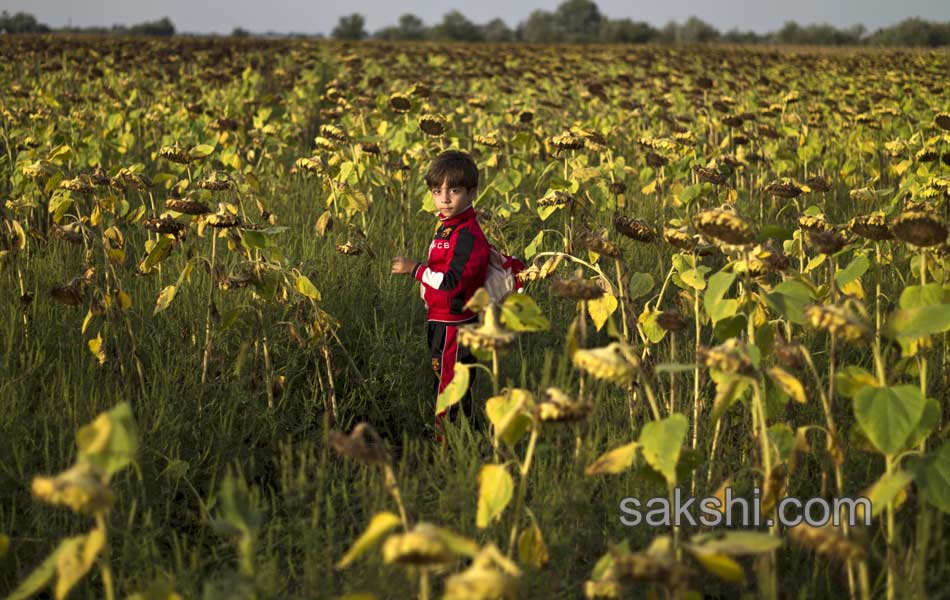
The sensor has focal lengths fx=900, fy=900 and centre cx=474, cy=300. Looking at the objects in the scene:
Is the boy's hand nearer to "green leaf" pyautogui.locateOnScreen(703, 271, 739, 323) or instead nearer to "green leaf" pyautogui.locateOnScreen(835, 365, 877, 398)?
"green leaf" pyautogui.locateOnScreen(703, 271, 739, 323)

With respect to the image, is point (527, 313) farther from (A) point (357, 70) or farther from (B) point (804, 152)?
(A) point (357, 70)

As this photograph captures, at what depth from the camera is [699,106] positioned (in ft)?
24.9

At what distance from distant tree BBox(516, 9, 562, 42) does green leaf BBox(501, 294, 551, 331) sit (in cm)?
4549

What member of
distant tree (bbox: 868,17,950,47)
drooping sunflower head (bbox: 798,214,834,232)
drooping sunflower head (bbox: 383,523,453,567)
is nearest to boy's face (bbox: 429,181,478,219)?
drooping sunflower head (bbox: 798,214,834,232)

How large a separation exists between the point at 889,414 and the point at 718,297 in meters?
0.36

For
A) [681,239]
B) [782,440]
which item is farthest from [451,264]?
[782,440]

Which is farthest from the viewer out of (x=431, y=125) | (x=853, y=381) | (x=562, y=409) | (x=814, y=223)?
(x=431, y=125)

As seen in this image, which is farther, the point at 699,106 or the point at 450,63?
the point at 450,63

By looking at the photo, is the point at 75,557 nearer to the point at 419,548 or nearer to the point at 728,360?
the point at 419,548

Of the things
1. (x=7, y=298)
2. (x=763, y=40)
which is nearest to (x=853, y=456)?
(x=7, y=298)

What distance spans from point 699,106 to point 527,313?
6.40m

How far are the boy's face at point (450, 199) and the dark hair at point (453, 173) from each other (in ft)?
0.04

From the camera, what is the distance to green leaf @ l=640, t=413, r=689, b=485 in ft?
4.55

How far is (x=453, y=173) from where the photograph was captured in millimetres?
2580
